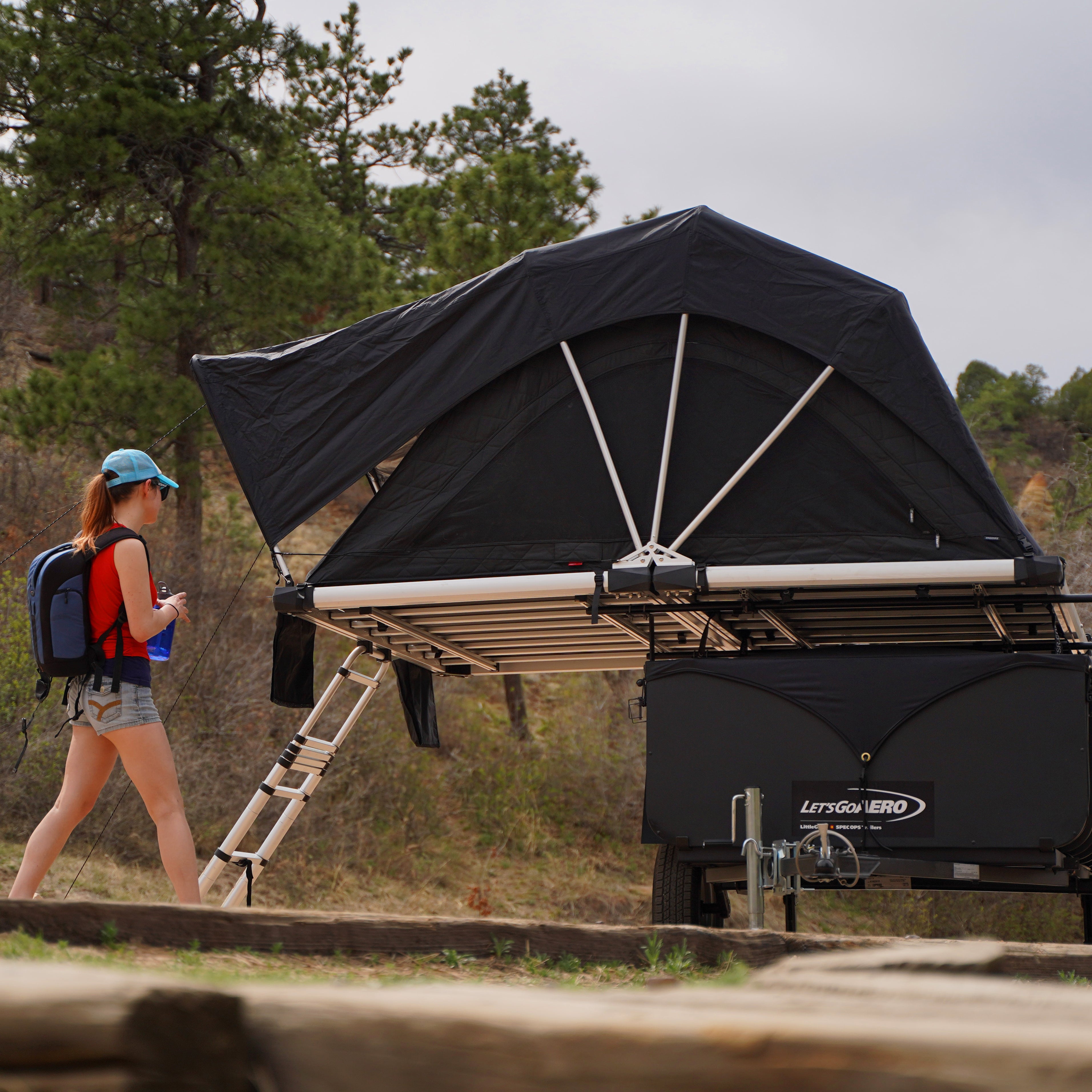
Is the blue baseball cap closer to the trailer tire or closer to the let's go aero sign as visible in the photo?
the let's go aero sign

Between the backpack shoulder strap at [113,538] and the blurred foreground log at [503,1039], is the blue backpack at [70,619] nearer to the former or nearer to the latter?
the backpack shoulder strap at [113,538]

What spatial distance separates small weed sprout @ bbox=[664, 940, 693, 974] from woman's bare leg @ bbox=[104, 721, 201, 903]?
2.17m

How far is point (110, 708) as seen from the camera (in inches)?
195

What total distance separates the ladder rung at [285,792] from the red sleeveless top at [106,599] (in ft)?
8.07

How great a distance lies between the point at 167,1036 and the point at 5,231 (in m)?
19.0

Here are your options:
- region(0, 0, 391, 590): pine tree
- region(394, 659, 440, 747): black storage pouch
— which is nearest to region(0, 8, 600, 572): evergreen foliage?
region(0, 0, 391, 590): pine tree

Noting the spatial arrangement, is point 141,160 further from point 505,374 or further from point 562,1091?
point 562,1091

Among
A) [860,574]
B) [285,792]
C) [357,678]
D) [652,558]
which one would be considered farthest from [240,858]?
[860,574]

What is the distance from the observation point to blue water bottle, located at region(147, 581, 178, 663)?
17.6 feet

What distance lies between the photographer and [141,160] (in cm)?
1872

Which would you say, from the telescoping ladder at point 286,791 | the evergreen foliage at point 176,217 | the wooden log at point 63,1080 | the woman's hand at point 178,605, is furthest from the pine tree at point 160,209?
the wooden log at point 63,1080

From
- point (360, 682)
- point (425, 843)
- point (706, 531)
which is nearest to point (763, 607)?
point (706, 531)

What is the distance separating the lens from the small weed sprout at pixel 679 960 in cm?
335

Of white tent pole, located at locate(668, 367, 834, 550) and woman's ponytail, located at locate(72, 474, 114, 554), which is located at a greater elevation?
white tent pole, located at locate(668, 367, 834, 550)
